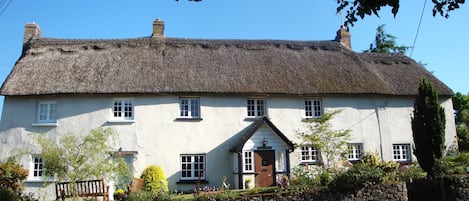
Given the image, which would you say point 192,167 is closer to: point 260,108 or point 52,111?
point 260,108

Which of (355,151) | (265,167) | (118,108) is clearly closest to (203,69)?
(118,108)

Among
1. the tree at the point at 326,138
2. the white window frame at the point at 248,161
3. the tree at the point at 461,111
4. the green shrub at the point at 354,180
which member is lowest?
the green shrub at the point at 354,180

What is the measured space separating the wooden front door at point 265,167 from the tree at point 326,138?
216cm

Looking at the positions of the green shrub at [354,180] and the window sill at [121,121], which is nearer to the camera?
the green shrub at [354,180]

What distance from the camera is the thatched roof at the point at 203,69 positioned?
2038 centimetres

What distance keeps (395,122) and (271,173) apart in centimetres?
784

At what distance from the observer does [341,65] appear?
78.6 ft

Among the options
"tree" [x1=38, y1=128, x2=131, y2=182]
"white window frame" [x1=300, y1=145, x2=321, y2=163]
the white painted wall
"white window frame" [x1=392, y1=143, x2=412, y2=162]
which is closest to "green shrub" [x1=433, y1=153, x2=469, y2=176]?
"white window frame" [x1=392, y1=143, x2=412, y2=162]

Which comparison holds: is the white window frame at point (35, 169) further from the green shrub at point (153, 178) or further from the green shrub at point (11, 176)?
the green shrub at point (153, 178)

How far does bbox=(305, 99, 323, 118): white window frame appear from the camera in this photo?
863 inches

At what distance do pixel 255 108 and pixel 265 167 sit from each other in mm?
3270

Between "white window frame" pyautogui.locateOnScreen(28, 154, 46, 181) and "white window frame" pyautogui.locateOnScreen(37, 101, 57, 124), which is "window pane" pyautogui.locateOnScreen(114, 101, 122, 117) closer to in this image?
"white window frame" pyautogui.locateOnScreen(37, 101, 57, 124)

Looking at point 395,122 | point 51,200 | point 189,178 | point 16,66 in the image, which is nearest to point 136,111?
point 189,178

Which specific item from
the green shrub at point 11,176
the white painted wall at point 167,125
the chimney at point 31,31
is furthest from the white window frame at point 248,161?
the chimney at point 31,31
